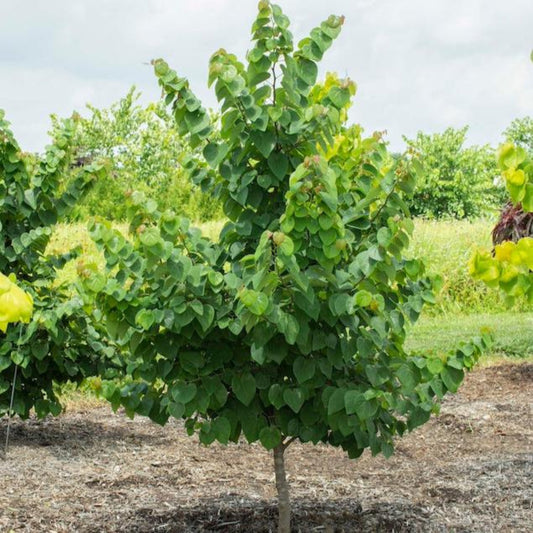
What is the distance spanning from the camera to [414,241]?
53.5 ft

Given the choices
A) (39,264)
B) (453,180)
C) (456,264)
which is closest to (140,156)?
(453,180)

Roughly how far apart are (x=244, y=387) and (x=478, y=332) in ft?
24.6

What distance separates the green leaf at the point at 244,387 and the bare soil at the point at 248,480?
1008 mm

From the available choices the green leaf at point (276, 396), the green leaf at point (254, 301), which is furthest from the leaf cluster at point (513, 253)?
the green leaf at point (276, 396)

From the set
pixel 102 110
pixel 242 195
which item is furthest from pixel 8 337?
pixel 102 110

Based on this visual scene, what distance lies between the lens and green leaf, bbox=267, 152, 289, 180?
338cm

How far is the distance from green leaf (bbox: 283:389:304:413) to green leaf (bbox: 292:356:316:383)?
0.07 meters

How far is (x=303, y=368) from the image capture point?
131 inches

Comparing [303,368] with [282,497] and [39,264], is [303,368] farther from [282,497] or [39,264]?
[39,264]

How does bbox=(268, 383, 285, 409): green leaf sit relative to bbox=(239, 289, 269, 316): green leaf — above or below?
below

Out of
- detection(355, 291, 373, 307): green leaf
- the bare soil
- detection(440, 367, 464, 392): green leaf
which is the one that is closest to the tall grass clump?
A: the bare soil

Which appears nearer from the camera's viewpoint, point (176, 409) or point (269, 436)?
point (176, 409)

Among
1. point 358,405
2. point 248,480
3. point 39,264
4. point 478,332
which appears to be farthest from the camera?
point 478,332

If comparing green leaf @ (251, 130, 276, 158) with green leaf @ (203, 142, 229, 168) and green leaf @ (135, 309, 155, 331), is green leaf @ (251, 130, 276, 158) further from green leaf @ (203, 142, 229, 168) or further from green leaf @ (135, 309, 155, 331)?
green leaf @ (135, 309, 155, 331)
